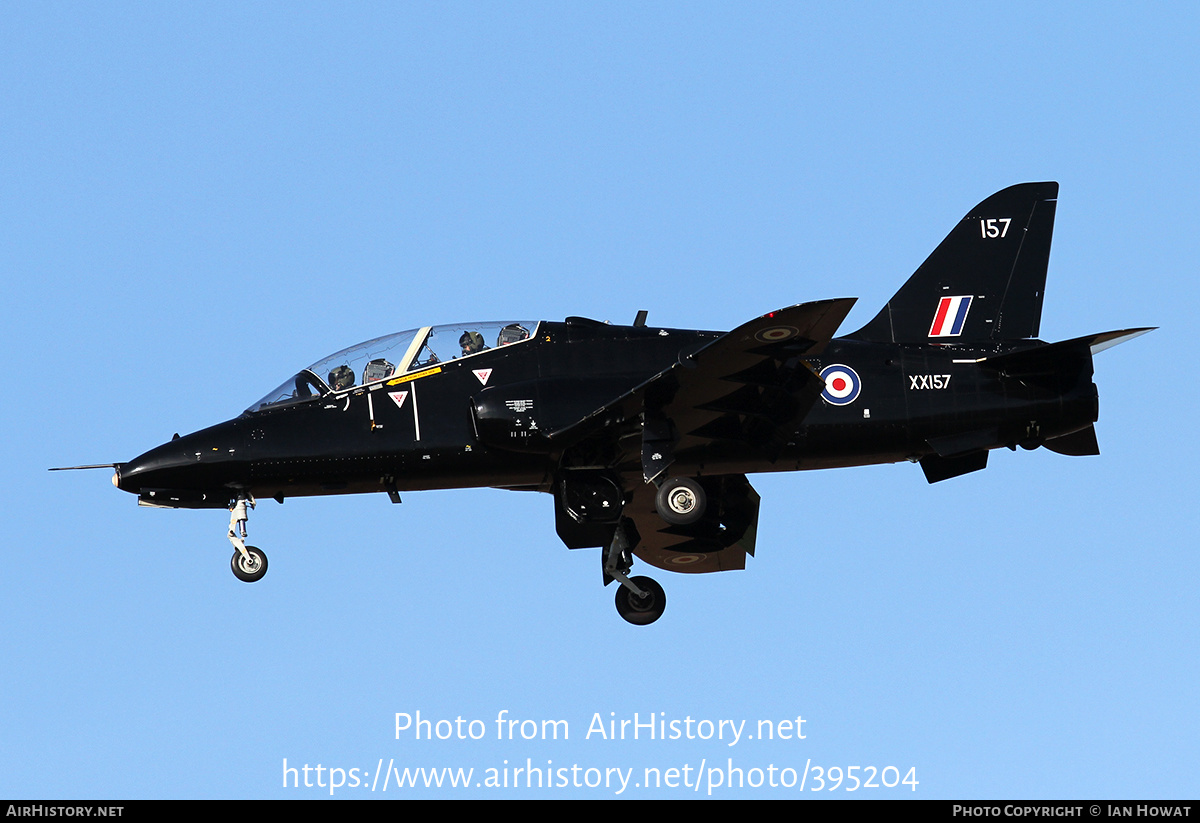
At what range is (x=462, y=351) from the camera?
2877 centimetres

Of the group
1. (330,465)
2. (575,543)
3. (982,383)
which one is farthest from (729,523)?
(330,465)

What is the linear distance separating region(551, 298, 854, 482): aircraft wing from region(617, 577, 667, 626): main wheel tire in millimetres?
3115

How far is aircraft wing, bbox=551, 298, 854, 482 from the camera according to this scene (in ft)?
86.8

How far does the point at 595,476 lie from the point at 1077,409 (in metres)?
8.02

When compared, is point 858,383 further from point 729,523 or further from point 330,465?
point 330,465

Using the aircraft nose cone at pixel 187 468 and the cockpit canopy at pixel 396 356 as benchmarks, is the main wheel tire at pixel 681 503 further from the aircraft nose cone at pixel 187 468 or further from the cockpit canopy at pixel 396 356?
the aircraft nose cone at pixel 187 468

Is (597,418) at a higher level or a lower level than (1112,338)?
lower

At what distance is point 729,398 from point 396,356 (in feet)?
18.4

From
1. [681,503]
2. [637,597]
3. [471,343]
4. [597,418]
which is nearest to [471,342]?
[471,343]

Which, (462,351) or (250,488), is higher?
(462,351)

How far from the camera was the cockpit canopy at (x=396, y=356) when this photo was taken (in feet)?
94.1

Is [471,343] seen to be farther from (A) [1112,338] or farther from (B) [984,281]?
(A) [1112,338]

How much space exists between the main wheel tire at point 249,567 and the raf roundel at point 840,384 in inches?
378

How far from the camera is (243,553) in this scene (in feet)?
92.2
